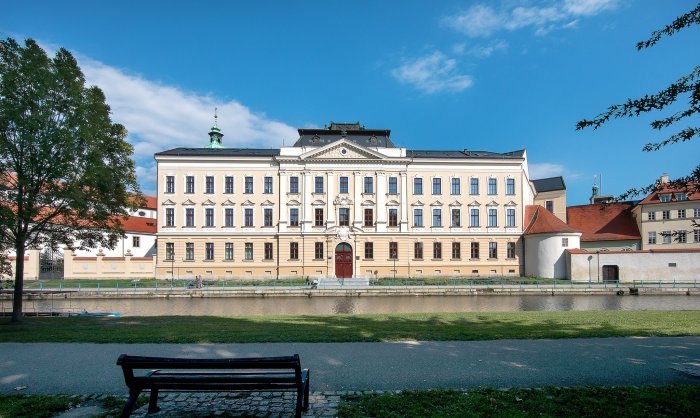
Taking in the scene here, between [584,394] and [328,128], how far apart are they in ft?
144

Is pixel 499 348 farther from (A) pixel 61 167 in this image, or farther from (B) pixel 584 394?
(A) pixel 61 167

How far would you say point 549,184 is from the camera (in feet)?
185

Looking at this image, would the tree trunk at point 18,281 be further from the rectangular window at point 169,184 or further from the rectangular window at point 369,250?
the rectangular window at point 369,250

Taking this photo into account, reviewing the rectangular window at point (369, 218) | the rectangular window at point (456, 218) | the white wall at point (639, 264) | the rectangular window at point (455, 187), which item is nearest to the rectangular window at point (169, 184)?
the rectangular window at point (369, 218)

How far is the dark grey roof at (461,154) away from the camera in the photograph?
4394 cm

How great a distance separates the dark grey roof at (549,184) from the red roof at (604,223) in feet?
12.4

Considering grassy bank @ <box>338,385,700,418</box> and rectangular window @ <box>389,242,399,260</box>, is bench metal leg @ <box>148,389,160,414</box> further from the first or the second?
rectangular window @ <box>389,242,399,260</box>

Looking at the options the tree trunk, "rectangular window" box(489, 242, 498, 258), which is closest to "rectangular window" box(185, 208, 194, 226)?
the tree trunk

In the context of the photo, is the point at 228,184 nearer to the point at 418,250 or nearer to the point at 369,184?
the point at 369,184

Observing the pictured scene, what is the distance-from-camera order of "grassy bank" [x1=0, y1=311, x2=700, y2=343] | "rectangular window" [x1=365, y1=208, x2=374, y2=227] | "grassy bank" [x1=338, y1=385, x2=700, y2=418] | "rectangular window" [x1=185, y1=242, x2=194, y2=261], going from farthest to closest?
"rectangular window" [x1=365, y1=208, x2=374, y2=227], "rectangular window" [x1=185, y1=242, x2=194, y2=261], "grassy bank" [x1=0, y1=311, x2=700, y2=343], "grassy bank" [x1=338, y1=385, x2=700, y2=418]

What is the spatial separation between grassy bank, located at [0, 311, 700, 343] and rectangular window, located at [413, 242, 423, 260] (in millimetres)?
27919

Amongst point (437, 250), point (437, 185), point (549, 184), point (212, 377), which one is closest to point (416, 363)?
point (212, 377)

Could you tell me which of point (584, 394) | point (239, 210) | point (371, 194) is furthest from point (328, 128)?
point (584, 394)

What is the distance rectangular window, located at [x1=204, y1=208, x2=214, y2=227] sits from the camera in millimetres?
42531
